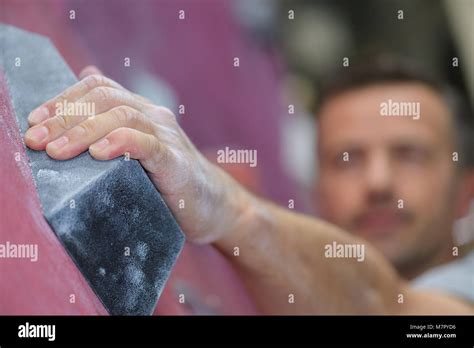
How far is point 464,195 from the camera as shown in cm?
176

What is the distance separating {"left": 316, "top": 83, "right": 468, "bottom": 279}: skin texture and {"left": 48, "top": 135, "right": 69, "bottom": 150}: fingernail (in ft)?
Answer: 2.52

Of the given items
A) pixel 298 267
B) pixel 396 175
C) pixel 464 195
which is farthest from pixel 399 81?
pixel 298 267

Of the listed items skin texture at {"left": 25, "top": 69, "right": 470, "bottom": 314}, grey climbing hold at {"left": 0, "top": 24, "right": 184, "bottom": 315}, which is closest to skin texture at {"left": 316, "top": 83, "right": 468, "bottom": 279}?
skin texture at {"left": 25, "top": 69, "right": 470, "bottom": 314}

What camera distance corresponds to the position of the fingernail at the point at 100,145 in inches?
33.4

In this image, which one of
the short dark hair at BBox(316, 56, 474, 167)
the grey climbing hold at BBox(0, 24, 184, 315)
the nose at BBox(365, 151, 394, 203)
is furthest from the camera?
the short dark hair at BBox(316, 56, 474, 167)

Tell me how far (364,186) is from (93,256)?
77 cm

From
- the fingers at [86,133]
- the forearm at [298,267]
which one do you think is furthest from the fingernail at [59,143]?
the forearm at [298,267]

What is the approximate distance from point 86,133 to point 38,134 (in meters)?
0.05

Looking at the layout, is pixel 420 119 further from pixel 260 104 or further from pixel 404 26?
pixel 404 26

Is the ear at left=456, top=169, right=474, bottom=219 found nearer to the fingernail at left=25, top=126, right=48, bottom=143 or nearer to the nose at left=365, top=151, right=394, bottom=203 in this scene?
the nose at left=365, top=151, right=394, bottom=203

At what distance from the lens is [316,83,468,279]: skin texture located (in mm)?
1536

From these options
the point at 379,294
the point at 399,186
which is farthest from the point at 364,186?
the point at 379,294

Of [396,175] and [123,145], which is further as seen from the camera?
[396,175]

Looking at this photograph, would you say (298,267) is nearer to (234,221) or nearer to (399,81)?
(234,221)
